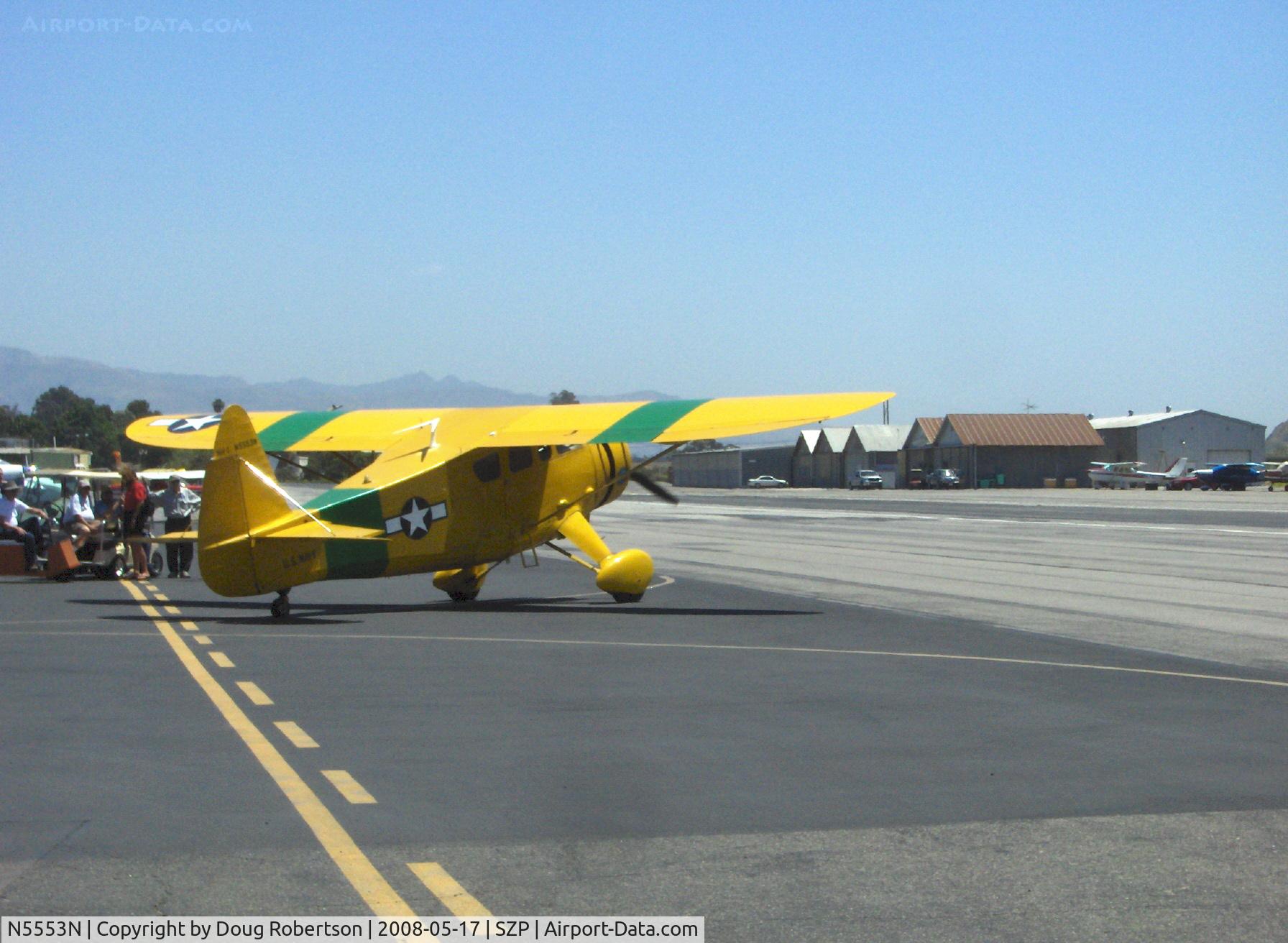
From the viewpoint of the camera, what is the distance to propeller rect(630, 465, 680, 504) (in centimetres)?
2091

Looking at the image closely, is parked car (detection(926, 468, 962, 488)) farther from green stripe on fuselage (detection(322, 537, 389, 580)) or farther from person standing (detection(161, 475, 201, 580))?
green stripe on fuselage (detection(322, 537, 389, 580))

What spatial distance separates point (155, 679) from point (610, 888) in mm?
6989

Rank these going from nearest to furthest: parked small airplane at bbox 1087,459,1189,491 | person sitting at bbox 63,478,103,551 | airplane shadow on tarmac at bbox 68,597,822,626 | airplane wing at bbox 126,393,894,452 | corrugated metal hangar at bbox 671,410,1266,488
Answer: airplane shadow on tarmac at bbox 68,597,822,626 < airplane wing at bbox 126,393,894,452 < person sitting at bbox 63,478,103,551 < parked small airplane at bbox 1087,459,1189,491 < corrugated metal hangar at bbox 671,410,1266,488

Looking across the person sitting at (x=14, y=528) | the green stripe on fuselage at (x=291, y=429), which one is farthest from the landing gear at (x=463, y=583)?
the person sitting at (x=14, y=528)

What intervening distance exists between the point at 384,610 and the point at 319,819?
11.6m

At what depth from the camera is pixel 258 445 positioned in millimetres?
16062

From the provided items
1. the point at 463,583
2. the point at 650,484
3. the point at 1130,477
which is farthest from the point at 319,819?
the point at 1130,477

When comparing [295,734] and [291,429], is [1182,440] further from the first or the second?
[295,734]

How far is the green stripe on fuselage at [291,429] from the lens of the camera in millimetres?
20016

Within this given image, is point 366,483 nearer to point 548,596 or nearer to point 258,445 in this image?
point 258,445

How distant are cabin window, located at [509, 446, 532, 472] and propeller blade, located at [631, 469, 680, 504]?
7.69 ft

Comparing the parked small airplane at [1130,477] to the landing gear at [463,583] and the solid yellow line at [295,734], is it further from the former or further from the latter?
the solid yellow line at [295,734]

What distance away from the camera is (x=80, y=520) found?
2422cm

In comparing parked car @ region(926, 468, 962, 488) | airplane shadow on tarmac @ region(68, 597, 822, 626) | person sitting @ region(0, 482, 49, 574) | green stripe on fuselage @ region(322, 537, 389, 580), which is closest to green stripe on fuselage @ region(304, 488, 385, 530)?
green stripe on fuselage @ region(322, 537, 389, 580)
